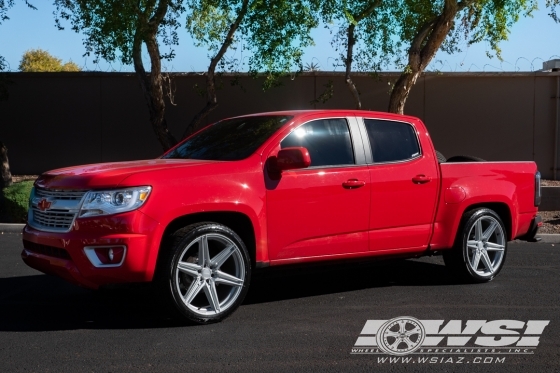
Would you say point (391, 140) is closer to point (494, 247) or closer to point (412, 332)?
point (494, 247)

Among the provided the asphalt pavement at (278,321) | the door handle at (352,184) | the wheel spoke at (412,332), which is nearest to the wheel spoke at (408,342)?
the wheel spoke at (412,332)

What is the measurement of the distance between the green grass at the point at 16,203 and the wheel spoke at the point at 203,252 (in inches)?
294

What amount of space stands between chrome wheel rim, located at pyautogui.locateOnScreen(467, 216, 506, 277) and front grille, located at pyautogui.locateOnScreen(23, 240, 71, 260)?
13.4 feet

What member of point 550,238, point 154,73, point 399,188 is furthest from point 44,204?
point 154,73

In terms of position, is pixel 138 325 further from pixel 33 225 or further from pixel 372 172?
pixel 372 172

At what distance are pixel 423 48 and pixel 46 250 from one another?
33.8 feet

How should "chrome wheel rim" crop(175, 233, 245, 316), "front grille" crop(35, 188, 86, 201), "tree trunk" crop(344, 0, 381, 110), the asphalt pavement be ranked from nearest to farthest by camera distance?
1. the asphalt pavement
2. "front grille" crop(35, 188, 86, 201)
3. "chrome wheel rim" crop(175, 233, 245, 316)
4. "tree trunk" crop(344, 0, 381, 110)

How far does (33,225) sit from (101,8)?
7.80 m

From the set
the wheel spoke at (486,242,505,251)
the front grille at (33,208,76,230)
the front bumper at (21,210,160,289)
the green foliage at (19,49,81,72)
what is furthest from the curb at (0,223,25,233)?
the green foliage at (19,49,81,72)

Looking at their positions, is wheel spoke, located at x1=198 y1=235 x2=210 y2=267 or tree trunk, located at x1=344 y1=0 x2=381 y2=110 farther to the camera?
tree trunk, located at x1=344 y1=0 x2=381 y2=110

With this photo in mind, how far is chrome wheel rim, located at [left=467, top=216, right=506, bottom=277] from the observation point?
8172 mm

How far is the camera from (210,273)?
6391 mm

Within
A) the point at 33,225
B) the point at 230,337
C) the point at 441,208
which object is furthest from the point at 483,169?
the point at 33,225

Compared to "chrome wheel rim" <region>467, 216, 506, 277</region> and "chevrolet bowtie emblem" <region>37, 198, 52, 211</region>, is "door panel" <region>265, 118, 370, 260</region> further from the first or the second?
"chevrolet bowtie emblem" <region>37, 198, 52, 211</region>
